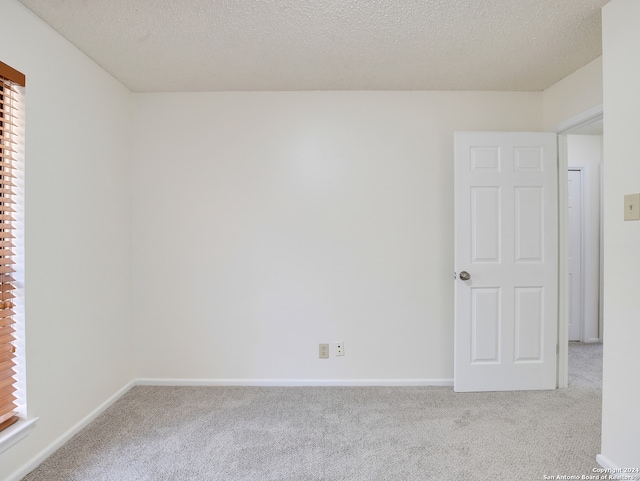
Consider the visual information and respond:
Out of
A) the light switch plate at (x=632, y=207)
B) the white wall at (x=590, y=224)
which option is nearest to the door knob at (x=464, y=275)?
the light switch plate at (x=632, y=207)

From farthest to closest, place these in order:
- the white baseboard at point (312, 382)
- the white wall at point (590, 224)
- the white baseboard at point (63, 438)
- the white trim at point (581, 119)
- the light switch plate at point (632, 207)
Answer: the white wall at point (590, 224)
the white baseboard at point (312, 382)
the white trim at point (581, 119)
the white baseboard at point (63, 438)
the light switch plate at point (632, 207)

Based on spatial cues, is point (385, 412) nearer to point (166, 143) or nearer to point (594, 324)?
point (166, 143)

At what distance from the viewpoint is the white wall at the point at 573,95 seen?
2.07m

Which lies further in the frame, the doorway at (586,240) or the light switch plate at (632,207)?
the doorway at (586,240)

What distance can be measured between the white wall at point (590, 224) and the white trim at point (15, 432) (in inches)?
190

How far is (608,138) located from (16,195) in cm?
299

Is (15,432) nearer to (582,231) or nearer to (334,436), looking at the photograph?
(334,436)

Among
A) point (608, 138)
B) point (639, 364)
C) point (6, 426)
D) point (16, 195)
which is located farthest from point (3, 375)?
point (608, 138)

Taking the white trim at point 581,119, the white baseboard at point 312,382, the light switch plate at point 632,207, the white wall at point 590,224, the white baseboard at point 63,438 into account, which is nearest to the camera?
the light switch plate at point 632,207

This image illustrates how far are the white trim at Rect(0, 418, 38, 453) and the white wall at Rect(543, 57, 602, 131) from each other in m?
3.71

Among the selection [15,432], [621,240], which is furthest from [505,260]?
[15,432]

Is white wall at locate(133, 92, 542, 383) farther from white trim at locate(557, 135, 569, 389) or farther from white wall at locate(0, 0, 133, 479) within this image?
white trim at locate(557, 135, 569, 389)

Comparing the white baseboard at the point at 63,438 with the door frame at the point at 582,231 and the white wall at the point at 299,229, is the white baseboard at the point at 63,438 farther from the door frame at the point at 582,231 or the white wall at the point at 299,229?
the door frame at the point at 582,231

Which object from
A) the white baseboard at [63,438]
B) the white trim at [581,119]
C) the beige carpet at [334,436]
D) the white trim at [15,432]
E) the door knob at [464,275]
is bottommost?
the beige carpet at [334,436]
